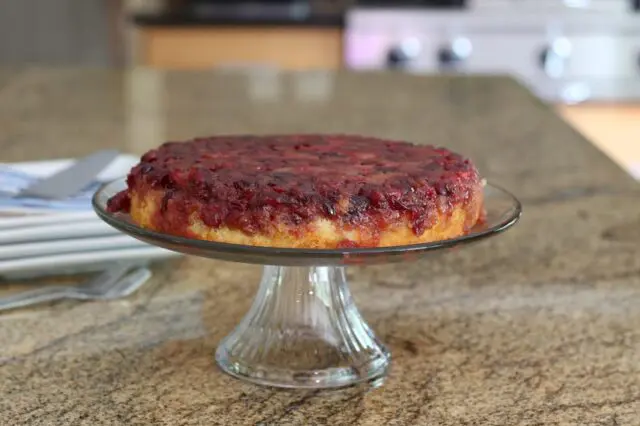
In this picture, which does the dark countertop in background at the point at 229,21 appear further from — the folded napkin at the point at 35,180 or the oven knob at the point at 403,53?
the folded napkin at the point at 35,180

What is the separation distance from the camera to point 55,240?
3.04 ft

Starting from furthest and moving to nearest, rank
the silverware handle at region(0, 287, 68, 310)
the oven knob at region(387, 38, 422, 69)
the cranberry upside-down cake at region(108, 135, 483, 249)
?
the oven knob at region(387, 38, 422, 69) → the silverware handle at region(0, 287, 68, 310) → the cranberry upside-down cake at region(108, 135, 483, 249)

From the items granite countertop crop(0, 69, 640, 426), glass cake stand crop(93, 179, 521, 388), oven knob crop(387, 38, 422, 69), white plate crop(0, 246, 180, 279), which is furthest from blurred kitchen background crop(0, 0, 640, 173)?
glass cake stand crop(93, 179, 521, 388)

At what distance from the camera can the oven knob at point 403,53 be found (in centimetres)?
286

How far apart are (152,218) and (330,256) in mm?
155

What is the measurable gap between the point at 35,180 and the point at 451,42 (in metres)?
2.05

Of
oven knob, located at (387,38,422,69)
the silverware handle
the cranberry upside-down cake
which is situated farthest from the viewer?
oven knob, located at (387,38,422,69)

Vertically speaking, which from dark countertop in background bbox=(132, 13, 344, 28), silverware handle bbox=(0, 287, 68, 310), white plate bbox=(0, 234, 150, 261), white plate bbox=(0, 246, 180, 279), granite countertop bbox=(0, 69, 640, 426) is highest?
dark countertop in background bbox=(132, 13, 344, 28)

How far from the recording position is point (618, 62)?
2.94 m

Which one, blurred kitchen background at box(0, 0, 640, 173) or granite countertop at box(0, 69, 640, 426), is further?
blurred kitchen background at box(0, 0, 640, 173)

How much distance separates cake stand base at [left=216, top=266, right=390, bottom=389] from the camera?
742mm

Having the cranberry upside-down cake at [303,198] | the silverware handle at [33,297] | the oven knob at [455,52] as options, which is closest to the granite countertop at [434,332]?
the silverware handle at [33,297]

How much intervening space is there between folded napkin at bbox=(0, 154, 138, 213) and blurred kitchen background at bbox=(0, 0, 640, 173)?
1.89m

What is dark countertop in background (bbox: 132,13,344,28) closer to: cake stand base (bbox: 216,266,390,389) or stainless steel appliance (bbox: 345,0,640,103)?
stainless steel appliance (bbox: 345,0,640,103)
